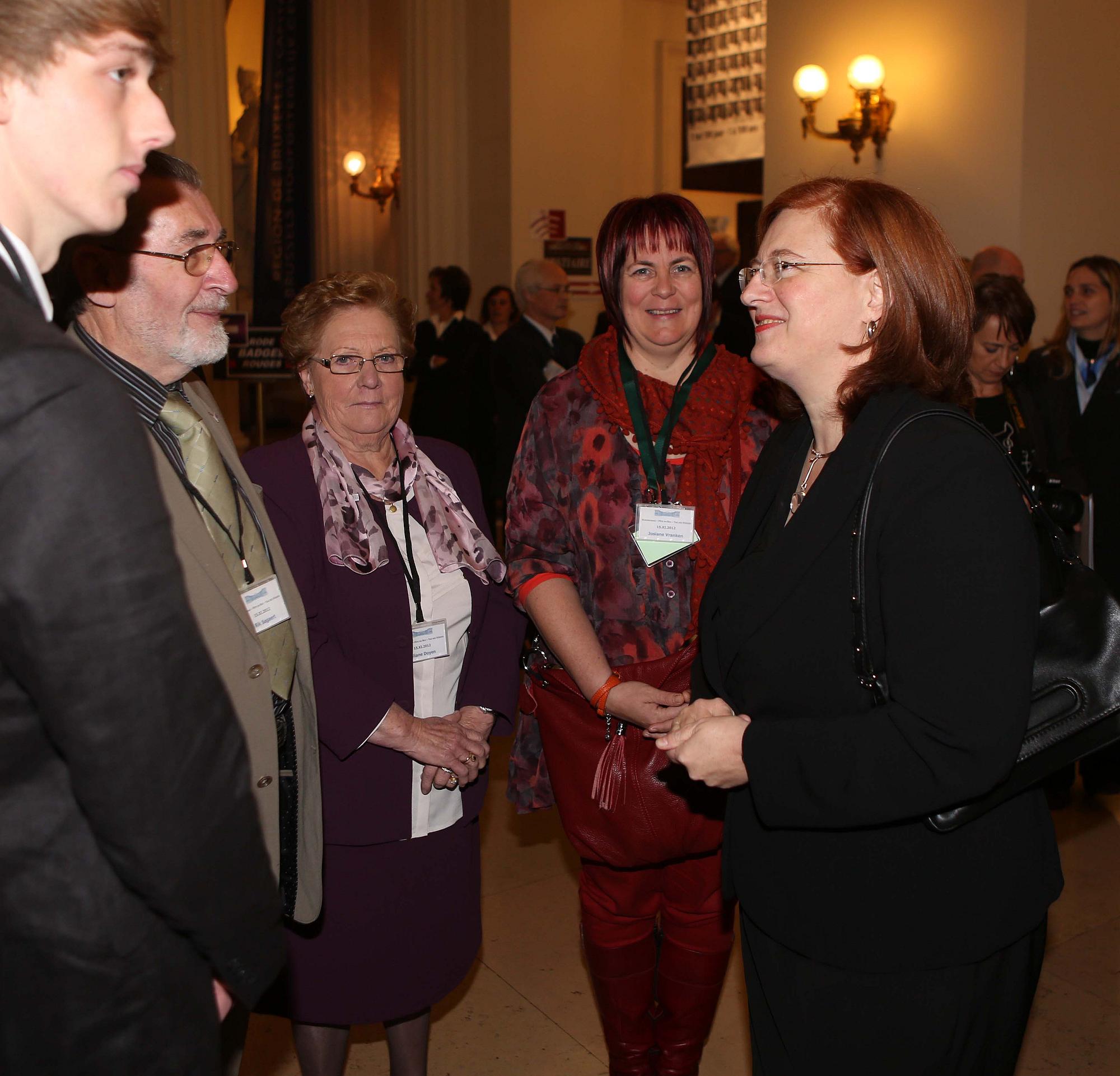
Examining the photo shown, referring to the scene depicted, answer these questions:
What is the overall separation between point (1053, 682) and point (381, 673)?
1.22 metres

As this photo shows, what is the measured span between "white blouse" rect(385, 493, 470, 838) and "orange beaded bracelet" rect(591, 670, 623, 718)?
0.31 meters

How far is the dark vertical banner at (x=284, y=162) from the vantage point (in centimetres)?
1214

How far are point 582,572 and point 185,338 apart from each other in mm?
969

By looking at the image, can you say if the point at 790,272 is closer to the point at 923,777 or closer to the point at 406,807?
the point at 923,777

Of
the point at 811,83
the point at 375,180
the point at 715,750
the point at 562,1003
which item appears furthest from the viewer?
the point at 375,180

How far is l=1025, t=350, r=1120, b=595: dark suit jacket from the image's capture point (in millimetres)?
4062

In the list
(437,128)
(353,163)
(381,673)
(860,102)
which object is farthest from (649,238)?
(353,163)

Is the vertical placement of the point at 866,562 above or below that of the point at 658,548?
above

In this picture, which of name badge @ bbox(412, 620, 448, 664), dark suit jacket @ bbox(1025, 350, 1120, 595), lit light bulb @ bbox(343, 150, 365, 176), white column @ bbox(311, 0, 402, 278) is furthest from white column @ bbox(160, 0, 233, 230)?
name badge @ bbox(412, 620, 448, 664)

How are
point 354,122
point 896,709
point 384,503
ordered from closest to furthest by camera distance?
1. point 896,709
2. point 384,503
3. point 354,122

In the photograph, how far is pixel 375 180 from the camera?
13.4 meters

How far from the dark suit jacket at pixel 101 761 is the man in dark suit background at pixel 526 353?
4893 millimetres

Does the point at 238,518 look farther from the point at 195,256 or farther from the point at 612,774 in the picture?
the point at 612,774

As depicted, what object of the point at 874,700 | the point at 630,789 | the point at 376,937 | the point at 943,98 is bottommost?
the point at 376,937
